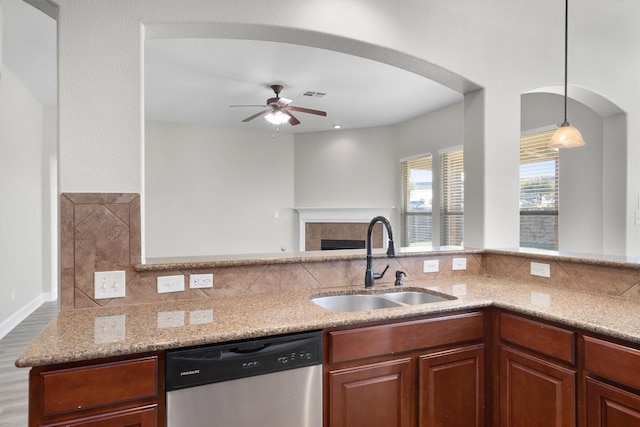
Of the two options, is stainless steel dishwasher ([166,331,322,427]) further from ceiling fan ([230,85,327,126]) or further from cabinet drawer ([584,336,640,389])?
ceiling fan ([230,85,327,126])

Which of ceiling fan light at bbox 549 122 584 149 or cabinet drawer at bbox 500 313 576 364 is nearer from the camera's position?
cabinet drawer at bbox 500 313 576 364

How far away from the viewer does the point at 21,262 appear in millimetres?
4824

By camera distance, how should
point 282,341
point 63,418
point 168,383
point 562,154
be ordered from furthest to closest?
point 562,154 < point 282,341 < point 168,383 < point 63,418

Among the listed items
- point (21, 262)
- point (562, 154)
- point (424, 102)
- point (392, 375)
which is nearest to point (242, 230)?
point (21, 262)

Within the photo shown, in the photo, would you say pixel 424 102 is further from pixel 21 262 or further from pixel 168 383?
pixel 21 262

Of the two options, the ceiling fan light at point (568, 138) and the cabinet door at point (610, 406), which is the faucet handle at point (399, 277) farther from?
the ceiling fan light at point (568, 138)

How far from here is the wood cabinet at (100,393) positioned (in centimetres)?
124

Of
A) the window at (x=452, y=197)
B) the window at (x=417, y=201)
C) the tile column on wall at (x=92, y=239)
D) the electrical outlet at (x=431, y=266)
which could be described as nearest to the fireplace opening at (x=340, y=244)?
the window at (x=417, y=201)

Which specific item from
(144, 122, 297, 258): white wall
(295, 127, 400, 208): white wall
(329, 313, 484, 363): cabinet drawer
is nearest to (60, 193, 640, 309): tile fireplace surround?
(329, 313, 484, 363): cabinet drawer

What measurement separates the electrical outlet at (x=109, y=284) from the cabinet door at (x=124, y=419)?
683 mm

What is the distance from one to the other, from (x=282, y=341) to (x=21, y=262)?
4.84m

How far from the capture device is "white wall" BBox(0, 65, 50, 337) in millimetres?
4255

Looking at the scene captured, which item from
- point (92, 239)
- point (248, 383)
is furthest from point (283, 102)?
point (248, 383)

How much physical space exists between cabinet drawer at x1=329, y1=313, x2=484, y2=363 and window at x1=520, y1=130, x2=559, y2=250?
2.97 m
